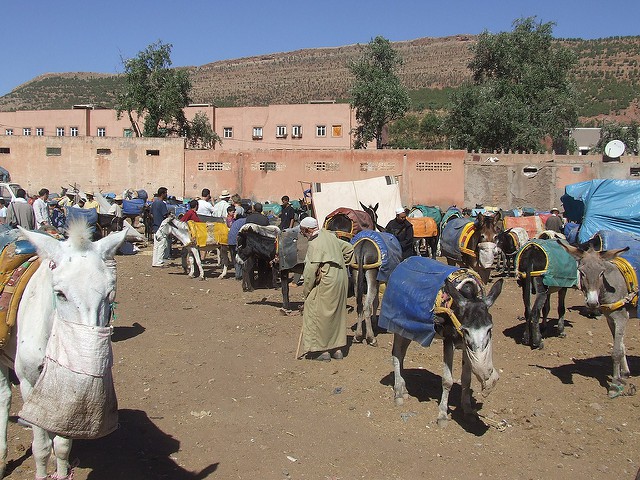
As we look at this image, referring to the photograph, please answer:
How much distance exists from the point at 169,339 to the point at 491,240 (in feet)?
17.8

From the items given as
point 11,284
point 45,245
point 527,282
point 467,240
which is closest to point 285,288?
point 467,240

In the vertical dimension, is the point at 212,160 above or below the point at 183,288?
above

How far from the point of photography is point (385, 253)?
9.31m

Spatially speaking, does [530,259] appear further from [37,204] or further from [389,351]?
[37,204]

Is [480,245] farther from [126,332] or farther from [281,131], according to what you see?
[281,131]

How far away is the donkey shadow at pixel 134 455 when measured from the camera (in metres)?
5.29

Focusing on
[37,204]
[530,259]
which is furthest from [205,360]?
[37,204]

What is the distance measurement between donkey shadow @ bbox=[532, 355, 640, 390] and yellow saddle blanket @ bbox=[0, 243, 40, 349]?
6.35 meters

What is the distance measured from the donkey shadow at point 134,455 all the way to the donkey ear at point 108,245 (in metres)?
2.11

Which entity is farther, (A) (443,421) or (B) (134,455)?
(A) (443,421)

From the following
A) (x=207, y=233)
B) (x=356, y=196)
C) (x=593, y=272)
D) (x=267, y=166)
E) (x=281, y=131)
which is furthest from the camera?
(x=281, y=131)

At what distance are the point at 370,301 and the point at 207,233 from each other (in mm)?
6192

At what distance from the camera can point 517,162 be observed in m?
28.9

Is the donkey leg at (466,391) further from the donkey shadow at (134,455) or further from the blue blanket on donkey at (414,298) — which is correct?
the donkey shadow at (134,455)
